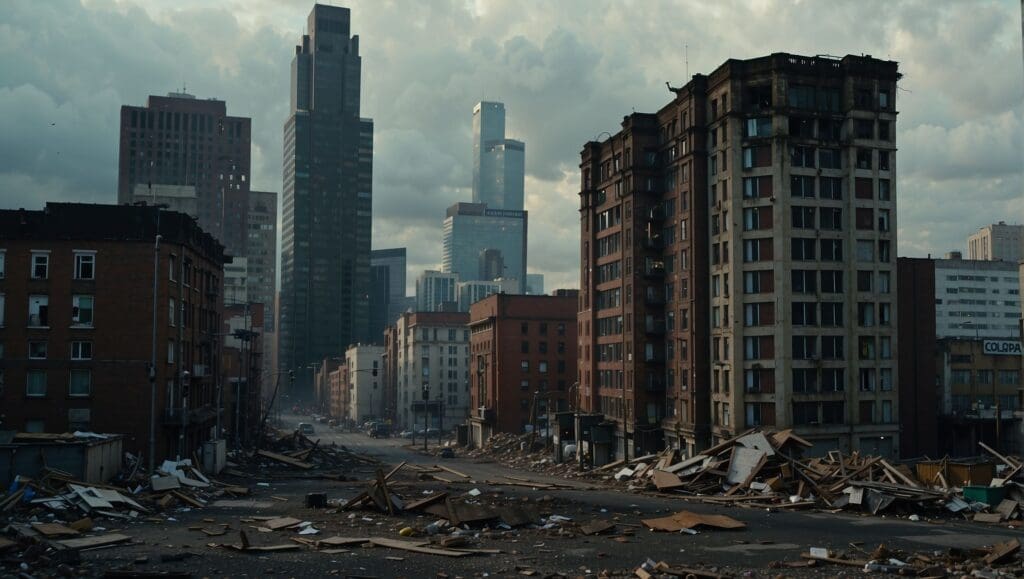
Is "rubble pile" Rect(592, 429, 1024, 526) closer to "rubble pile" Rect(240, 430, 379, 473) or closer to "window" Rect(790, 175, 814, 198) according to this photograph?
"window" Rect(790, 175, 814, 198)

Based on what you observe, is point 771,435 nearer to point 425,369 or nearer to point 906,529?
point 906,529

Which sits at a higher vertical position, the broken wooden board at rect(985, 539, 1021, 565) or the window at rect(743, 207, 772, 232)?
the window at rect(743, 207, 772, 232)

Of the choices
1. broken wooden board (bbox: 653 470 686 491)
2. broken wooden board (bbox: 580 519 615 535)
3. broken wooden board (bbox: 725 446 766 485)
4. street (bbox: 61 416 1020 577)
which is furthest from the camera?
broken wooden board (bbox: 653 470 686 491)

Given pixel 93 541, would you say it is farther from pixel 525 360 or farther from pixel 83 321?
pixel 525 360

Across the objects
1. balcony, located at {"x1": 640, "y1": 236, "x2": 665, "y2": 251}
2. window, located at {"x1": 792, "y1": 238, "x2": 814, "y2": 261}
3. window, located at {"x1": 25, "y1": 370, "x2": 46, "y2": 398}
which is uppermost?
balcony, located at {"x1": 640, "y1": 236, "x2": 665, "y2": 251}

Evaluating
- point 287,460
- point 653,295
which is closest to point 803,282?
point 653,295

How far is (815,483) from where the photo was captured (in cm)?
4950

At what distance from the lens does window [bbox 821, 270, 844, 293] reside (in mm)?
72000

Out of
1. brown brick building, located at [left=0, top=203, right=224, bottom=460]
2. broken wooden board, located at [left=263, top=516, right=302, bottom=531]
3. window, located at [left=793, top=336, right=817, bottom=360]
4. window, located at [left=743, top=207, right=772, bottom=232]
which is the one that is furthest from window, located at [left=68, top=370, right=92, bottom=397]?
window, located at [left=793, top=336, right=817, bottom=360]

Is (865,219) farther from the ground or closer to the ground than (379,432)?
farther from the ground

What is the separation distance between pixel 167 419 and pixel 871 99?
201 ft

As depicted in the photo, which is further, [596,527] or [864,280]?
[864,280]

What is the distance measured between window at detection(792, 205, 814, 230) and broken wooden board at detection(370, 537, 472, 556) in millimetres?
48891

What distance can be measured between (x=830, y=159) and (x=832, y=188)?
2453 millimetres
